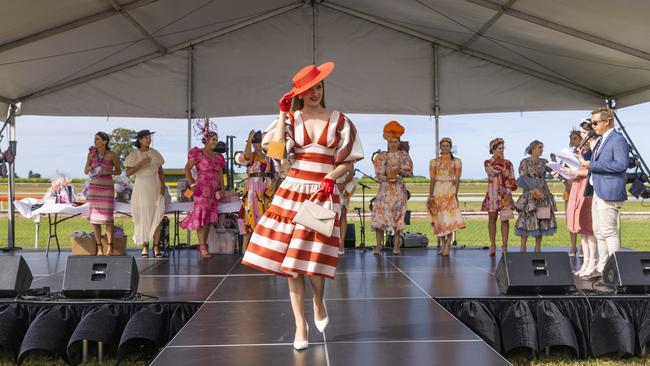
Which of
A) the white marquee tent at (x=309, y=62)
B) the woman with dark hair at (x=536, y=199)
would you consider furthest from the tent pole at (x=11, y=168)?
the woman with dark hair at (x=536, y=199)

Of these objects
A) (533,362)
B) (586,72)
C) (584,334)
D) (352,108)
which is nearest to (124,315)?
(533,362)

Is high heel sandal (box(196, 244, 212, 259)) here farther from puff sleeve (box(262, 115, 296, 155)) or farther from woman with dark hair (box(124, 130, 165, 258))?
puff sleeve (box(262, 115, 296, 155))

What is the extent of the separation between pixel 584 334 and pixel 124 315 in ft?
10.9

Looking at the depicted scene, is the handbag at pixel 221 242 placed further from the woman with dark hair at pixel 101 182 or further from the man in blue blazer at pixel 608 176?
the man in blue blazer at pixel 608 176

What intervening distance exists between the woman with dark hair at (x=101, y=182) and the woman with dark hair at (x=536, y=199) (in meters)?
4.81

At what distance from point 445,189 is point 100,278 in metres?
4.89

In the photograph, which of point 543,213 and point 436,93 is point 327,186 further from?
point 436,93

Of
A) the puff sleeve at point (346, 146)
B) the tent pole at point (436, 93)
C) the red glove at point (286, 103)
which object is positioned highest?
the tent pole at point (436, 93)

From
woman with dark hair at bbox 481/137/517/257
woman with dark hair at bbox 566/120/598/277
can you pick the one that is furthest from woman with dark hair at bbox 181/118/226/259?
woman with dark hair at bbox 566/120/598/277

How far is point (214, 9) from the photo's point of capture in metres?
8.88

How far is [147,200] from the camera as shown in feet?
27.3

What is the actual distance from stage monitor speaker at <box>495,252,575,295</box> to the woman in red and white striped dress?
6.50 ft

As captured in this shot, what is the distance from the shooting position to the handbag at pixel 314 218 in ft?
11.2

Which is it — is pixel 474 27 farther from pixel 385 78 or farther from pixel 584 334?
pixel 584 334
